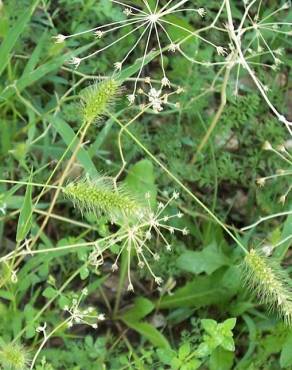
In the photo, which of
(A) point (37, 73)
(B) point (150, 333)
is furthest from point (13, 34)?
(B) point (150, 333)

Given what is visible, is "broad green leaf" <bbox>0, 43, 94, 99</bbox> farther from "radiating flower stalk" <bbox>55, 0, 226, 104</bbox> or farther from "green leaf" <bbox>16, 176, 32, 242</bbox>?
"green leaf" <bbox>16, 176, 32, 242</bbox>

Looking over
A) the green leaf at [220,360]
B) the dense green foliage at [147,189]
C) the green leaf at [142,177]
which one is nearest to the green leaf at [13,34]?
the dense green foliage at [147,189]

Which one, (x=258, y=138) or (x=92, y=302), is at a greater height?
(x=258, y=138)

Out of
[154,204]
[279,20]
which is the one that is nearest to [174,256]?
[154,204]

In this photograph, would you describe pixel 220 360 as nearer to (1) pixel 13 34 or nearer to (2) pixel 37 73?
(2) pixel 37 73

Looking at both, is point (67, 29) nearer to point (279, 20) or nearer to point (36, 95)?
point (36, 95)

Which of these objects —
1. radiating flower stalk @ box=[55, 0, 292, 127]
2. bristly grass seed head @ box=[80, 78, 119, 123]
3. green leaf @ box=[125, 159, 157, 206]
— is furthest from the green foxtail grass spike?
green leaf @ box=[125, 159, 157, 206]

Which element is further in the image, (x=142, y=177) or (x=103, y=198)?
(x=142, y=177)

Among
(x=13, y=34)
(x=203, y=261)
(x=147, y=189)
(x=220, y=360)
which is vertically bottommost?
(x=220, y=360)
